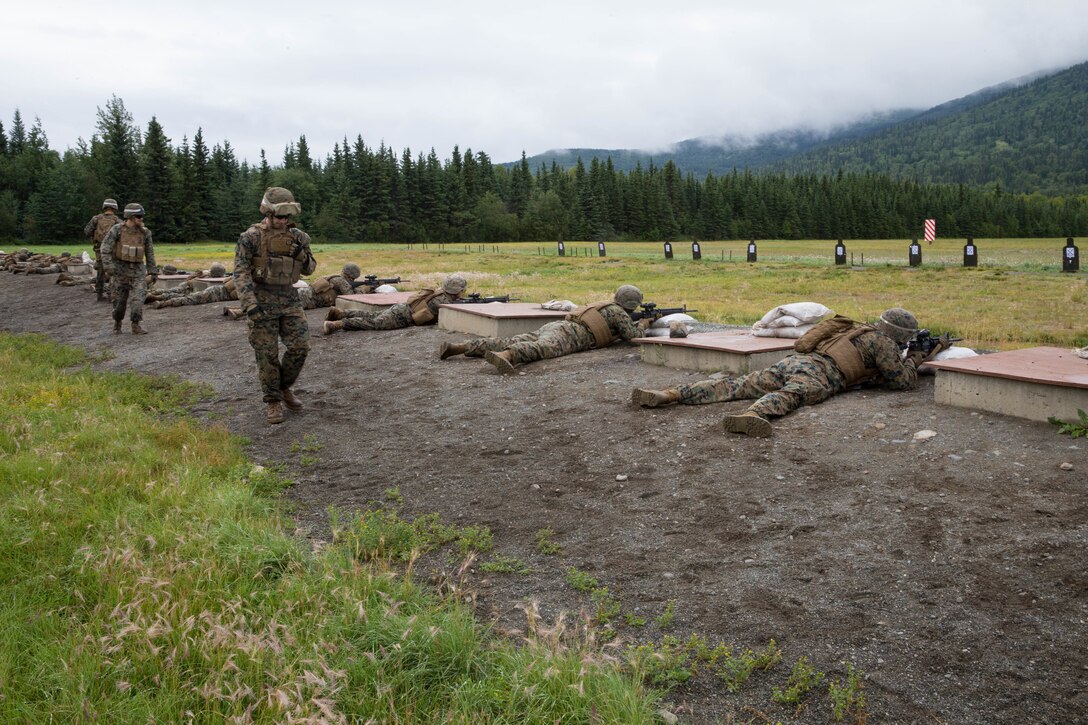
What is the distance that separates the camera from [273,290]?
9.05 m

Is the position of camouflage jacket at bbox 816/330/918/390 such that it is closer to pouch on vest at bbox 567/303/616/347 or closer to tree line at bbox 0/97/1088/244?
pouch on vest at bbox 567/303/616/347

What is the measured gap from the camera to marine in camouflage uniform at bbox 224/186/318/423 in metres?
8.91

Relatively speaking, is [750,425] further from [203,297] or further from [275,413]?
[203,297]

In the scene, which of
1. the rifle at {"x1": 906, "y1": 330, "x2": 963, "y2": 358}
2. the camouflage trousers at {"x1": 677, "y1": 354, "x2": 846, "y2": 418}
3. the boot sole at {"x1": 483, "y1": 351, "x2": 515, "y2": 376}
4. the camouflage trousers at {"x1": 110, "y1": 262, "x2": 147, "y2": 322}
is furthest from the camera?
the camouflage trousers at {"x1": 110, "y1": 262, "x2": 147, "y2": 322}

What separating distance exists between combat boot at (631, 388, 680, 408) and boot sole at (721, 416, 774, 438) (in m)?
1.14

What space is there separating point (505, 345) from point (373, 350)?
260 centimetres

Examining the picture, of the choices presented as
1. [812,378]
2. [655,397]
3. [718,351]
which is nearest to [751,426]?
[812,378]

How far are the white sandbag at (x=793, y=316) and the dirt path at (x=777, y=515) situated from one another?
135cm

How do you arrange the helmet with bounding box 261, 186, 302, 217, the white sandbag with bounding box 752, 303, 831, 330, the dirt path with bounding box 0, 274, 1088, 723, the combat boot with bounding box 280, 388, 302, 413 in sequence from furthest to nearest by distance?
1. the white sandbag with bounding box 752, 303, 831, 330
2. the combat boot with bounding box 280, 388, 302, 413
3. the helmet with bounding box 261, 186, 302, 217
4. the dirt path with bounding box 0, 274, 1088, 723

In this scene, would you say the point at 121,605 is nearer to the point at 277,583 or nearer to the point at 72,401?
the point at 277,583

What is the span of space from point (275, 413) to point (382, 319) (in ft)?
22.0

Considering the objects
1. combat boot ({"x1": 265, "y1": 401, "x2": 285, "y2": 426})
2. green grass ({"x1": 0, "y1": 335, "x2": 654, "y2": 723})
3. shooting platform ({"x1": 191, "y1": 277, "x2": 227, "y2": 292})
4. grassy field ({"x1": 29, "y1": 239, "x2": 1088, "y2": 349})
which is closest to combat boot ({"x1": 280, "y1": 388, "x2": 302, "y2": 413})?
combat boot ({"x1": 265, "y1": 401, "x2": 285, "y2": 426})

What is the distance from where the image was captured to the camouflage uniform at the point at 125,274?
51.2ft

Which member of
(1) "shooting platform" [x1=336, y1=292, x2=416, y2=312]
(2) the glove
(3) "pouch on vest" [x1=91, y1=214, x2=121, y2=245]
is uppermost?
(3) "pouch on vest" [x1=91, y1=214, x2=121, y2=245]
